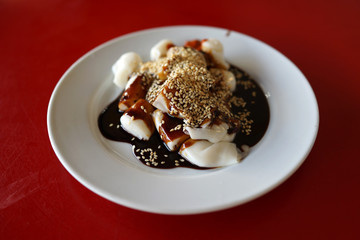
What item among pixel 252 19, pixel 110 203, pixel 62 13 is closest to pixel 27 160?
pixel 110 203

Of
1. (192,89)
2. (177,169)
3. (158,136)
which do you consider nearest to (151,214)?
(177,169)

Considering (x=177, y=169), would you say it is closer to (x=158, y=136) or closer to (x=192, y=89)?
(x=158, y=136)

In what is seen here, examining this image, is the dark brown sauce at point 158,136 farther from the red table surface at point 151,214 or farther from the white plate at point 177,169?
the red table surface at point 151,214

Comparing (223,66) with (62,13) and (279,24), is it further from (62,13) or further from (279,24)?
(62,13)

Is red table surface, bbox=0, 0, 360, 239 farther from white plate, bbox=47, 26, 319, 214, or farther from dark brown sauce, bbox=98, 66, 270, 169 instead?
dark brown sauce, bbox=98, 66, 270, 169

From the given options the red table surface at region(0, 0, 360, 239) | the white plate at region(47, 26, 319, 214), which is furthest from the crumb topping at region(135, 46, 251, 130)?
the red table surface at region(0, 0, 360, 239)

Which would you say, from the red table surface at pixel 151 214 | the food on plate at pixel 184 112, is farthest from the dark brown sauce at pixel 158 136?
the red table surface at pixel 151 214
